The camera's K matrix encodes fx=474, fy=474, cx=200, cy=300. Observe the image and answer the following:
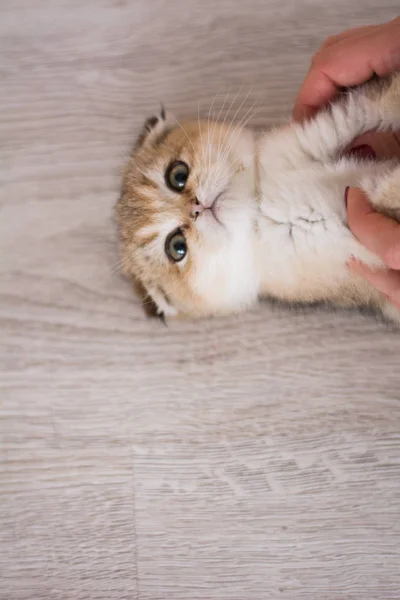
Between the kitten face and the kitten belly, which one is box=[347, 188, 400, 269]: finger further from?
the kitten face

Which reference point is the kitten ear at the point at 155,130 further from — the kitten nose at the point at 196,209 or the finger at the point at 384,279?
the finger at the point at 384,279

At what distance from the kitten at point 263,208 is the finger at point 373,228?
0.28 feet

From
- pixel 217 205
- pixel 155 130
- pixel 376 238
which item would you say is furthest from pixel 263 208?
pixel 155 130

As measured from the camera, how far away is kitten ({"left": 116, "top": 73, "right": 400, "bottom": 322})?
4.46ft

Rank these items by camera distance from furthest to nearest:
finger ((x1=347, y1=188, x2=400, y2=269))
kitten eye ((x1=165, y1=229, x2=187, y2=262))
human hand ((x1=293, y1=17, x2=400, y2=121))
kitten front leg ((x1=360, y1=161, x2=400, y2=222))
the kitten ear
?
1. the kitten ear
2. kitten eye ((x1=165, y1=229, x2=187, y2=262))
3. human hand ((x1=293, y1=17, x2=400, y2=121))
4. kitten front leg ((x1=360, y1=161, x2=400, y2=222))
5. finger ((x1=347, y1=188, x2=400, y2=269))

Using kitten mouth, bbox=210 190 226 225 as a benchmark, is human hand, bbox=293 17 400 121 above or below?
above

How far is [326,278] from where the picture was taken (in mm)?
1424

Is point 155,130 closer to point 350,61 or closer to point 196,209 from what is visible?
point 196,209

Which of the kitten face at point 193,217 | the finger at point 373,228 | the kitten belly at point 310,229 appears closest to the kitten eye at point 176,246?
the kitten face at point 193,217

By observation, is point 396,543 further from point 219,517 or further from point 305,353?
point 305,353

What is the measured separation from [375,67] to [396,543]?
5.22ft

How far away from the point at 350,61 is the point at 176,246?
0.74m

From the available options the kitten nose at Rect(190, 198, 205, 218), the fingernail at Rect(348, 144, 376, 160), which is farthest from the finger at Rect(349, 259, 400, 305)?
the kitten nose at Rect(190, 198, 205, 218)

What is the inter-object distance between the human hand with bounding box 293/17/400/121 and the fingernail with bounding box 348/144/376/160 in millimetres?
205
